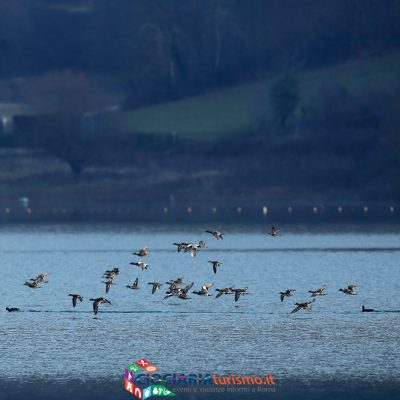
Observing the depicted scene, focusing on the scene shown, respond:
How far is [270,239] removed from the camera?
485ft

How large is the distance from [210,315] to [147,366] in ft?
54.9

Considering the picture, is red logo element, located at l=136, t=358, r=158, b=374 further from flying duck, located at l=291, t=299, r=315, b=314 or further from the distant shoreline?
flying duck, located at l=291, t=299, r=315, b=314

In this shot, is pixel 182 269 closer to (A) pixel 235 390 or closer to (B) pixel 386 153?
(A) pixel 235 390

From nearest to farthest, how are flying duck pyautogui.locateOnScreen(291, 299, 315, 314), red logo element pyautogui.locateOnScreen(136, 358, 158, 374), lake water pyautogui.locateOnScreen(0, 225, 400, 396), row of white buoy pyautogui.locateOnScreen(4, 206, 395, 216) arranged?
red logo element pyautogui.locateOnScreen(136, 358, 158, 374), lake water pyautogui.locateOnScreen(0, 225, 400, 396), flying duck pyautogui.locateOnScreen(291, 299, 315, 314), row of white buoy pyautogui.locateOnScreen(4, 206, 395, 216)

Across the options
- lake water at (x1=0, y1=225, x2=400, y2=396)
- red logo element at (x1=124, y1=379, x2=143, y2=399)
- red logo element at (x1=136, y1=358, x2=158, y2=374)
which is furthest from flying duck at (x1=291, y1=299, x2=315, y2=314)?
red logo element at (x1=124, y1=379, x2=143, y2=399)

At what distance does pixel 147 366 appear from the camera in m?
68.9

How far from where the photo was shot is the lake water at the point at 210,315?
231 ft

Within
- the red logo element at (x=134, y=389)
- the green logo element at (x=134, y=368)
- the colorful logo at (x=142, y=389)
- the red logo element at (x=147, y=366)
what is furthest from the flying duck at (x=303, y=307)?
the red logo element at (x=134, y=389)

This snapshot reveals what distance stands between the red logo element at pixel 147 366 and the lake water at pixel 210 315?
385 mm

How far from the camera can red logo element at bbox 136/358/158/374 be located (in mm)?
68125

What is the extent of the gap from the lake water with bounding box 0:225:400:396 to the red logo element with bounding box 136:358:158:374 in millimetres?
385

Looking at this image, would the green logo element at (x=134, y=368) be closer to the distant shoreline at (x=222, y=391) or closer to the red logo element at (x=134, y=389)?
the distant shoreline at (x=222, y=391)

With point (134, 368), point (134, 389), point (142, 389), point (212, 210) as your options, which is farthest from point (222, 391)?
point (212, 210)

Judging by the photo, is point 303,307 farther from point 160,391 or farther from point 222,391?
point 160,391
